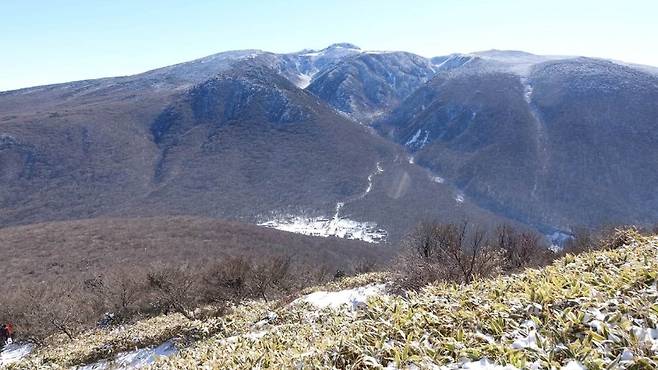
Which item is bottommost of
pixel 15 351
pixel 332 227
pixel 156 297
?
pixel 332 227

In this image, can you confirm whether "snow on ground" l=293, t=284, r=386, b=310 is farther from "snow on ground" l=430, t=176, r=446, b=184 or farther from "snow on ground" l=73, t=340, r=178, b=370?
"snow on ground" l=430, t=176, r=446, b=184

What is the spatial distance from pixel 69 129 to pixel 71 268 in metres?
150

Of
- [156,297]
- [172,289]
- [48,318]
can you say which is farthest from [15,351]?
[172,289]

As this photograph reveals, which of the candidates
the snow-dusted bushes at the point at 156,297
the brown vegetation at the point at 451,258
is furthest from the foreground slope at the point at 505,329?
the snow-dusted bushes at the point at 156,297

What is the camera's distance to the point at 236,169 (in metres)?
190

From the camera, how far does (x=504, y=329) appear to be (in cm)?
670

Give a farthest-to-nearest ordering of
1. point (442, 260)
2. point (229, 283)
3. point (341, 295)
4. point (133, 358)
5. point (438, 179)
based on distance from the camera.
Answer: point (438, 179), point (229, 283), point (341, 295), point (442, 260), point (133, 358)

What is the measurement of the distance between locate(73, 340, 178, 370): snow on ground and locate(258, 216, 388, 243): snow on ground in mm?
106271

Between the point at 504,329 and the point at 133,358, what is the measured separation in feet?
48.1

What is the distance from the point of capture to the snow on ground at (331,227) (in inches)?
5044

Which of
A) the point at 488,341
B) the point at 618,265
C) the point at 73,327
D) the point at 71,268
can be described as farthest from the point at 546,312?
the point at 71,268

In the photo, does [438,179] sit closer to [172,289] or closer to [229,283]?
[229,283]

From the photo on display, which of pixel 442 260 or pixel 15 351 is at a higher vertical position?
pixel 442 260

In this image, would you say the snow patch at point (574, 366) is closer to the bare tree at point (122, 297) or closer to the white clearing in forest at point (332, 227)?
the bare tree at point (122, 297)
